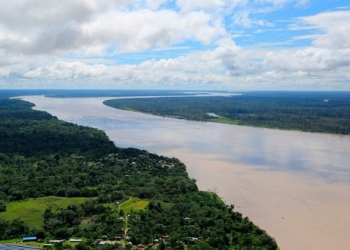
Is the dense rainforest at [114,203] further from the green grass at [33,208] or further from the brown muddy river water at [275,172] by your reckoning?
the brown muddy river water at [275,172]

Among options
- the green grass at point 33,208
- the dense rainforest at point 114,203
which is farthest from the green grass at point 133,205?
the green grass at point 33,208

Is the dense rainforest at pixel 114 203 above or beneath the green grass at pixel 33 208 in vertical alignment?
above

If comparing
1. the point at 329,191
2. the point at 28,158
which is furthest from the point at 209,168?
the point at 28,158

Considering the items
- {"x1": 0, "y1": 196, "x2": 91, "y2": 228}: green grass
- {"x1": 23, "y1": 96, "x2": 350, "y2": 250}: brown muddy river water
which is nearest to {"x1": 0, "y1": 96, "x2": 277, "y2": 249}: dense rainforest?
{"x1": 0, "y1": 196, "x2": 91, "y2": 228}: green grass

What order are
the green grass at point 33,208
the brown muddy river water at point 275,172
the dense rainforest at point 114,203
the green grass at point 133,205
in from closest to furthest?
1. the dense rainforest at point 114,203
2. the brown muddy river water at point 275,172
3. the green grass at point 33,208
4. the green grass at point 133,205

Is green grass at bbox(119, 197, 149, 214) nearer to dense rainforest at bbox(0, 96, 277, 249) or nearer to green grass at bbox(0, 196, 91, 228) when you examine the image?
dense rainforest at bbox(0, 96, 277, 249)

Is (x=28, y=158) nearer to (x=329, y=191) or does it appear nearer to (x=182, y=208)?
(x=182, y=208)
